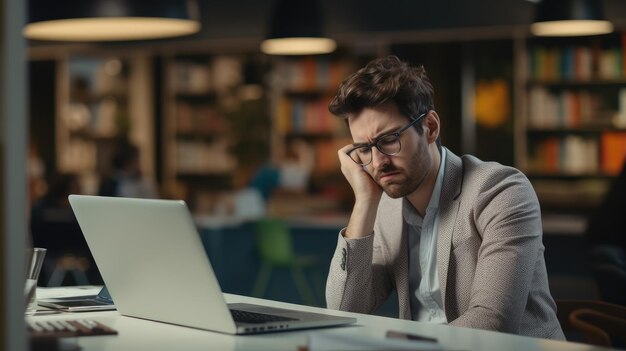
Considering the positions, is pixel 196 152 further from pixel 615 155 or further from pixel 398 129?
pixel 398 129

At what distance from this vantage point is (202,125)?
10.4 m

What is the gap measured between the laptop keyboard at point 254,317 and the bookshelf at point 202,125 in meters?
7.69

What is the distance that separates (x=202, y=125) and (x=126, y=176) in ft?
7.36

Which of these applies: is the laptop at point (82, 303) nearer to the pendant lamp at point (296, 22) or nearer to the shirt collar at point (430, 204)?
the shirt collar at point (430, 204)

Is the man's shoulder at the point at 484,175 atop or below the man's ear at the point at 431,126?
below

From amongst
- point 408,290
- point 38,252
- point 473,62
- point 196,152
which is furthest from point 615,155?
point 38,252

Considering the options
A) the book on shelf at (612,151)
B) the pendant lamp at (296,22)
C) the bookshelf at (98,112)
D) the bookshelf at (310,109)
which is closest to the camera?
the pendant lamp at (296,22)

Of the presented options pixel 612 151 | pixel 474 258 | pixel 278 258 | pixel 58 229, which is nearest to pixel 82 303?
pixel 474 258

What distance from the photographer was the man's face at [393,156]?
9.16 ft

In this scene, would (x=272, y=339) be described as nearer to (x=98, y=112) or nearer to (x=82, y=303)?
(x=82, y=303)

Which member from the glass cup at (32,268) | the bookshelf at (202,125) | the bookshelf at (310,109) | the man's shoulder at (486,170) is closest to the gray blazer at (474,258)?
the man's shoulder at (486,170)

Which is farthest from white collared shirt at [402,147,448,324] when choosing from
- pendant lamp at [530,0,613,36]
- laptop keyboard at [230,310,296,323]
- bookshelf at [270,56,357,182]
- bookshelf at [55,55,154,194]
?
bookshelf at [55,55,154,194]

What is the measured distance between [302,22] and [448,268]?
4004 mm

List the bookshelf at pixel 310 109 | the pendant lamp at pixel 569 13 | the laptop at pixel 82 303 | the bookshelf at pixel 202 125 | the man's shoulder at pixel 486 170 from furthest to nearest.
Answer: the bookshelf at pixel 202 125 → the bookshelf at pixel 310 109 → the pendant lamp at pixel 569 13 → the man's shoulder at pixel 486 170 → the laptop at pixel 82 303
